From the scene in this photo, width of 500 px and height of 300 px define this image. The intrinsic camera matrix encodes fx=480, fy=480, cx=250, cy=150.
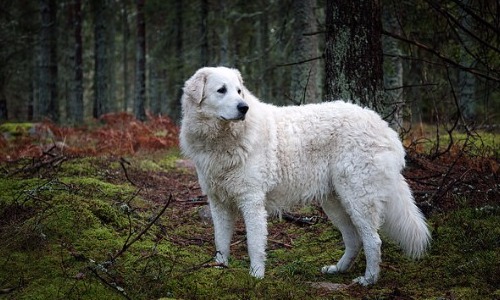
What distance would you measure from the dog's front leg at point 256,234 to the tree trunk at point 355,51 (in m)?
1.90

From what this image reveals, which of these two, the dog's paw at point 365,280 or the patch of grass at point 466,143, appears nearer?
the dog's paw at point 365,280

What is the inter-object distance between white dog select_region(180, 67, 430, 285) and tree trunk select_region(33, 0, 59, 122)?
14.7 metres

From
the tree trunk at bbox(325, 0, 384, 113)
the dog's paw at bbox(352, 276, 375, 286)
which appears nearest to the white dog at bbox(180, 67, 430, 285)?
the dog's paw at bbox(352, 276, 375, 286)

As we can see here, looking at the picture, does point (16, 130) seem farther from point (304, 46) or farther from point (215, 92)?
point (215, 92)

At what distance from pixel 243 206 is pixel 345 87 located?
199 cm

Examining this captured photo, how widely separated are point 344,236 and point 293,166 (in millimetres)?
928

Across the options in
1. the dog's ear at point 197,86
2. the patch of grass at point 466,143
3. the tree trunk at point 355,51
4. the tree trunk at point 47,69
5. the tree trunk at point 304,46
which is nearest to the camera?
the dog's ear at point 197,86

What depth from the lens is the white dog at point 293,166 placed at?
14.7 feet

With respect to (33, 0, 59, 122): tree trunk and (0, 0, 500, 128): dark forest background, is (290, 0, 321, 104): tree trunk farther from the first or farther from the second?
(33, 0, 59, 122): tree trunk

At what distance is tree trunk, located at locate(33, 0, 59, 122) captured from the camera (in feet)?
57.3

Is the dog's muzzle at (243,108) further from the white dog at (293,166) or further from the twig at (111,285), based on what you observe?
the twig at (111,285)

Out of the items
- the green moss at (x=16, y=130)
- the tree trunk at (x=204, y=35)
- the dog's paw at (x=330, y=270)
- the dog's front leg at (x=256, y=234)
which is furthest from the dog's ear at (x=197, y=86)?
the tree trunk at (x=204, y=35)

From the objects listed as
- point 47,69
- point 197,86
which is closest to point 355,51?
point 197,86

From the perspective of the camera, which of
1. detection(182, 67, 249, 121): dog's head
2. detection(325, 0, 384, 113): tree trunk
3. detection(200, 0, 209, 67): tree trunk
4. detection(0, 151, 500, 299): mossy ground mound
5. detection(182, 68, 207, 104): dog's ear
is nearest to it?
detection(0, 151, 500, 299): mossy ground mound
